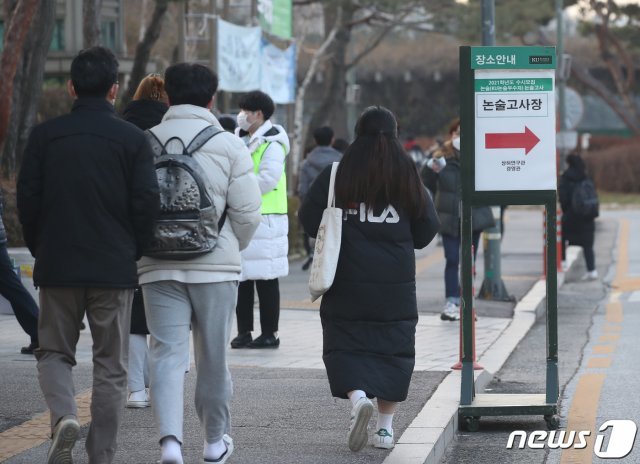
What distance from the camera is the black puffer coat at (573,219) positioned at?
58.7ft

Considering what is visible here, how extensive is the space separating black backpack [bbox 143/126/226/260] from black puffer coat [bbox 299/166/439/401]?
2.96 ft

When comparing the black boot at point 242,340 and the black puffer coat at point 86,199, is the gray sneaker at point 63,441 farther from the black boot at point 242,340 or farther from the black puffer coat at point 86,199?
the black boot at point 242,340

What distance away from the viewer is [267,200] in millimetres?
9711

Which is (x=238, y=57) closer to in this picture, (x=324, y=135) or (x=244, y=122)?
(x=324, y=135)

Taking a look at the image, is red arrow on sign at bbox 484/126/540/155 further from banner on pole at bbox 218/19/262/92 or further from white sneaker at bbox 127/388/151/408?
banner on pole at bbox 218/19/262/92

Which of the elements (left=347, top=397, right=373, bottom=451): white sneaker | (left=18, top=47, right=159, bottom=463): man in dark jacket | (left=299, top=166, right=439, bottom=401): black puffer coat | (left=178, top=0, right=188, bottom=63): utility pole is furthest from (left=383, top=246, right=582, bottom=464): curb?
(left=178, top=0, right=188, bottom=63): utility pole

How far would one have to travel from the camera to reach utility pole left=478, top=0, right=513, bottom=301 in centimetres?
1345

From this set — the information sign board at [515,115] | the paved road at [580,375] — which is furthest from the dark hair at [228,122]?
the information sign board at [515,115]

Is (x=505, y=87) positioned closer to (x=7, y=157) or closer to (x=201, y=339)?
(x=201, y=339)

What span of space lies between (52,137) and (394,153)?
1736mm

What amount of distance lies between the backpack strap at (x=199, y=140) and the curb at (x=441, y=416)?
65.4 inches

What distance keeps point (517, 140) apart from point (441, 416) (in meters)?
1.54

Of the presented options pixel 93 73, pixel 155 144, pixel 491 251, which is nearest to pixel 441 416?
pixel 155 144

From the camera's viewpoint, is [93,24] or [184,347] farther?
[93,24]
